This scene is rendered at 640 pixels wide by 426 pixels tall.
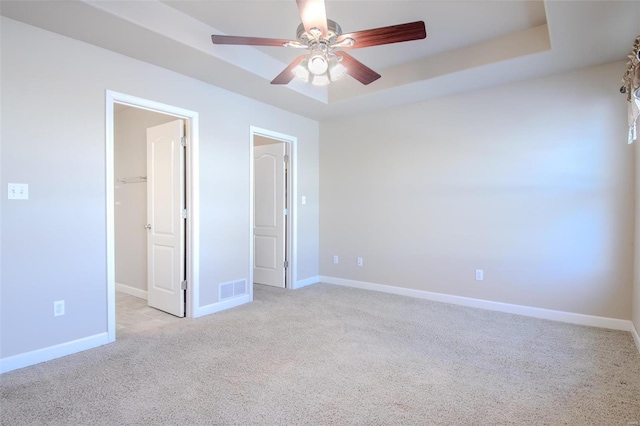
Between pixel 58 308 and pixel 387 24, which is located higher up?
pixel 387 24

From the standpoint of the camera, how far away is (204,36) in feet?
9.75

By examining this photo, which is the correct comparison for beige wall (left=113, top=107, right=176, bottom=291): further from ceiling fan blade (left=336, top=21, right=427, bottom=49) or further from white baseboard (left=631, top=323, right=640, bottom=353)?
white baseboard (left=631, top=323, right=640, bottom=353)

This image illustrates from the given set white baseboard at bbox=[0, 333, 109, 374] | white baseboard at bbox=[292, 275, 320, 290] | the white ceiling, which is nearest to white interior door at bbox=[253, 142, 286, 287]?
white baseboard at bbox=[292, 275, 320, 290]

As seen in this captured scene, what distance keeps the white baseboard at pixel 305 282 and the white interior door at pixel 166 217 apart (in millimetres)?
1718

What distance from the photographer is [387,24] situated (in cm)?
302

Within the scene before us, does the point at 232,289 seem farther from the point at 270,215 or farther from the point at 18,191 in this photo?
the point at 18,191

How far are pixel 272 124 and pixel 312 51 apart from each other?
7.34 ft

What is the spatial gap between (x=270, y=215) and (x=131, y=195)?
1844mm

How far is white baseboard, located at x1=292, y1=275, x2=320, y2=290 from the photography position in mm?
4973

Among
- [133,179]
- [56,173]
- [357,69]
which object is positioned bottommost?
[56,173]

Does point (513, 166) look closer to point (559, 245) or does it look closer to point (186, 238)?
point (559, 245)

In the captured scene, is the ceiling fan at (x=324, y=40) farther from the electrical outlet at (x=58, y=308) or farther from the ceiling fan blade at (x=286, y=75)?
the electrical outlet at (x=58, y=308)

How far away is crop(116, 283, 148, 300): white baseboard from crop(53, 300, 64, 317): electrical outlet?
66.7 inches

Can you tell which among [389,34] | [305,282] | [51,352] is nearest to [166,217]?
[51,352]
